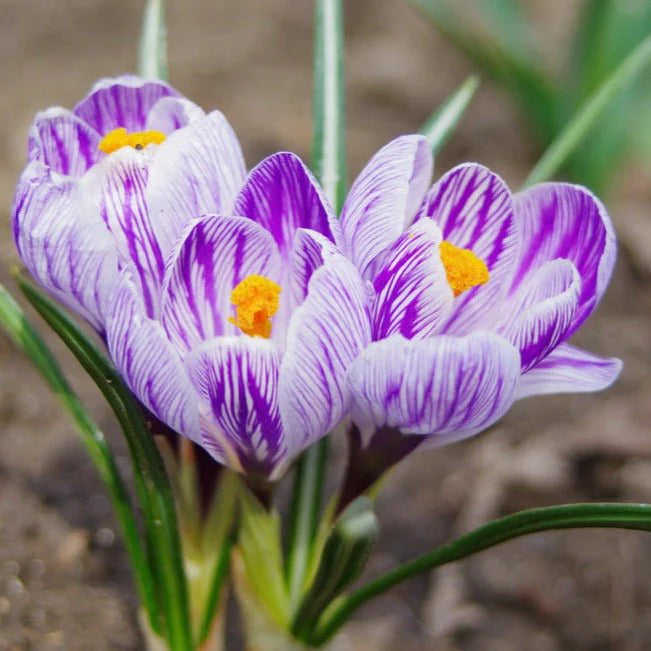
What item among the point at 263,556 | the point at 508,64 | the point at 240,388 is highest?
the point at 508,64

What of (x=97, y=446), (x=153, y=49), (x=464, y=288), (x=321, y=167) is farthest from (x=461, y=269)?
(x=153, y=49)

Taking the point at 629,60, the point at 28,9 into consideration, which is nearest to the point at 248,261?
the point at 629,60

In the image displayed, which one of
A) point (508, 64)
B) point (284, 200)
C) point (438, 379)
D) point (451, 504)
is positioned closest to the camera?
point (438, 379)

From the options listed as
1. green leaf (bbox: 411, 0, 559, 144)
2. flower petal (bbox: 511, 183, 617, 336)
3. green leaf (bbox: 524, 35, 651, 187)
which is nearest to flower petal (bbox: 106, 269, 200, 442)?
flower petal (bbox: 511, 183, 617, 336)

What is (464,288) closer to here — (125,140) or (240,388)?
(240,388)

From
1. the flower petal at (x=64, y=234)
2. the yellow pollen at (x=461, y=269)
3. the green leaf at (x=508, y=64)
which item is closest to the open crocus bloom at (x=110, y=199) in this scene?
the flower petal at (x=64, y=234)

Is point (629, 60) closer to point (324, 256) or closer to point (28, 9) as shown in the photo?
point (324, 256)
